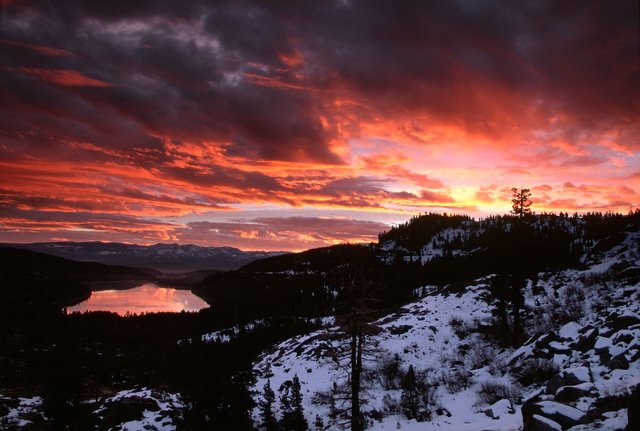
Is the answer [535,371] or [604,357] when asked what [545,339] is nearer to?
[535,371]

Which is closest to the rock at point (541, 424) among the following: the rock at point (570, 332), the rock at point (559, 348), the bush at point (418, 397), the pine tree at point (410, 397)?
the bush at point (418, 397)

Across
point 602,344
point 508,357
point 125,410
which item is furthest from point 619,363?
point 125,410

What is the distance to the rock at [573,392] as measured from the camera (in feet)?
42.9

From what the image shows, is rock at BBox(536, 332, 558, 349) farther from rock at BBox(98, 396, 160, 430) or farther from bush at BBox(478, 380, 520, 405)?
rock at BBox(98, 396, 160, 430)

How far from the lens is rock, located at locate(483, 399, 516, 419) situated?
51.0ft

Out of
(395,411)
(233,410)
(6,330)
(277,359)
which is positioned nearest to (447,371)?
(395,411)

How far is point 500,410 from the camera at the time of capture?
51.8 ft

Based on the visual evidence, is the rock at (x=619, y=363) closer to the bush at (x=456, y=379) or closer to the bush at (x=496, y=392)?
the bush at (x=496, y=392)

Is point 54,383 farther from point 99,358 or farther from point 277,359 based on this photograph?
point 99,358

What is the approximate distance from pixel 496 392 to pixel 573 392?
6.51 meters

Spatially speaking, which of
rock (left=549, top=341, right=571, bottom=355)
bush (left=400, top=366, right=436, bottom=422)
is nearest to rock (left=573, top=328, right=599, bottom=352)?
rock (left=549, top=341, right=571, bottom=355)

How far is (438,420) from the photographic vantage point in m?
17.9

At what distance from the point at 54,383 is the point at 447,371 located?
30.3 meters

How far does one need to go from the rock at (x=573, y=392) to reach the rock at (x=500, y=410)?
8.69 feet
